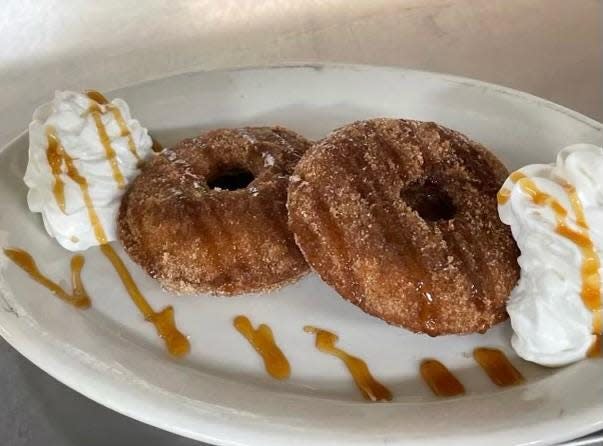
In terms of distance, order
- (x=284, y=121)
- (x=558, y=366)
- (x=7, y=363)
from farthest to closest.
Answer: (x=284, y=121) < (x=7, y=363) < (x=558, y=366)

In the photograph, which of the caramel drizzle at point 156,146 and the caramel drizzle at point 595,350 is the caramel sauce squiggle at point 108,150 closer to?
the caramel drizzle at point 156,146

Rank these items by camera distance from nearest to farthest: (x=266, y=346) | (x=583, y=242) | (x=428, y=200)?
(x=583, y=242) < (x=266, y=346) < (x=428, y=200)

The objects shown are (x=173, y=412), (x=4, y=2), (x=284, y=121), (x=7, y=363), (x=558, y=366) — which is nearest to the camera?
(x=173, y=412)

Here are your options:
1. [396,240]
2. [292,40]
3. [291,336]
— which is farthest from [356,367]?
A: [292,40]

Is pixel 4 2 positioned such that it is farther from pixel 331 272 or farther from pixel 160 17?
pixel 331 272

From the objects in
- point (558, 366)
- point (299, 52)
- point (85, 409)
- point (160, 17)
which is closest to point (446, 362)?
point (558, 366)

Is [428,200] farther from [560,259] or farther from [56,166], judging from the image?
[56,166]
